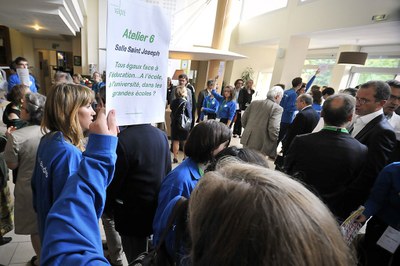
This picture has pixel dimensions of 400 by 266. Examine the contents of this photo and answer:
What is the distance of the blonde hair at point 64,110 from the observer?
47.4 inches

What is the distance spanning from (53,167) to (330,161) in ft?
5.88

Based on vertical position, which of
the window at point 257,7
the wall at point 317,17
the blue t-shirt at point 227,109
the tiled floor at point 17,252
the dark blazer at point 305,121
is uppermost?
the window at point 257,7

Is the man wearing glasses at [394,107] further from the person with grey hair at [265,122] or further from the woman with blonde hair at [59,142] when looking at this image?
the woman with blonde hair at [59,142]

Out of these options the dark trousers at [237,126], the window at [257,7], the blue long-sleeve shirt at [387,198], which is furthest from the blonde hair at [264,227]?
the window at [257,7]

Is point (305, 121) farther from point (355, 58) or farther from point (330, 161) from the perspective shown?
point (355, 58)

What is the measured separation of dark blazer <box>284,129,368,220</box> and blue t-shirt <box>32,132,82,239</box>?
1.53 metres

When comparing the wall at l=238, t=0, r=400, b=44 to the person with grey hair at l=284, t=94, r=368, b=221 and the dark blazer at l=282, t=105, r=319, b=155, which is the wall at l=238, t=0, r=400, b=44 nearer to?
the dark blazer at l=282, t=105, r=319, b=155

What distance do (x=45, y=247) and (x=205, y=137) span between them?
0.90m

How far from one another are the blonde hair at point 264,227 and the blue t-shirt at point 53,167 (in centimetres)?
90

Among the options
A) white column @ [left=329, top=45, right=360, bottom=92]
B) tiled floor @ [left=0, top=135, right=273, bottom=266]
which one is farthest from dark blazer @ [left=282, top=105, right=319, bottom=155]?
white column @ [left=329, top=45, right=360, bottom=92]

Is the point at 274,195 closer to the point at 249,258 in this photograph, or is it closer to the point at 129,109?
the point at 249,258

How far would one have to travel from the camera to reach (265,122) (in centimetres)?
354

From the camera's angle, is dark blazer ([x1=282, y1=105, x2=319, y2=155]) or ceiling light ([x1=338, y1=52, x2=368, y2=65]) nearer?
dark blazer ([x1=282, y1=105, x2=319, y2=155])

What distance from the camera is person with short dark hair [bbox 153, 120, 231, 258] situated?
1170mm
